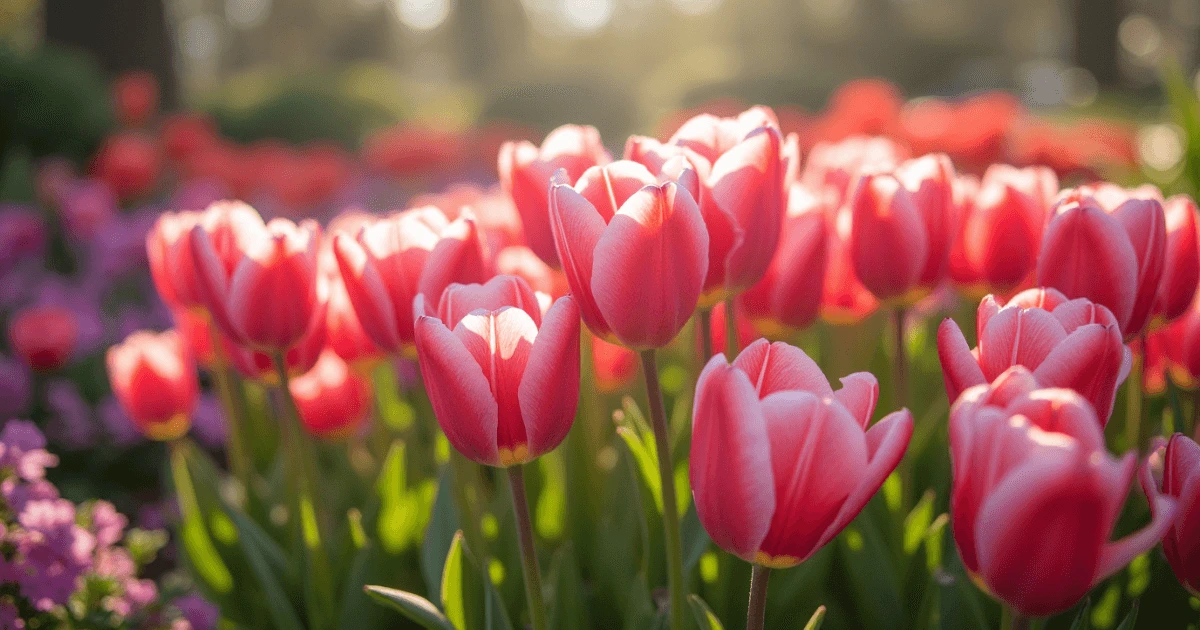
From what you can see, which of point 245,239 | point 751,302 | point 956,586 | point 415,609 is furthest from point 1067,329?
point 245,239

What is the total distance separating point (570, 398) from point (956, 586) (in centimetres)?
79

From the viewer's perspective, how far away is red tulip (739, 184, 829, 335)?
170cm

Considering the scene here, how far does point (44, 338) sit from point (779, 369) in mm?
3361

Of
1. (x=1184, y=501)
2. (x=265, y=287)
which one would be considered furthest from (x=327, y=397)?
(x=1184, y=501)

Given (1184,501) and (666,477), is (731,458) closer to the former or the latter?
(666,477)

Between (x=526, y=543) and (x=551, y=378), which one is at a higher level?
(x=551, y=378)

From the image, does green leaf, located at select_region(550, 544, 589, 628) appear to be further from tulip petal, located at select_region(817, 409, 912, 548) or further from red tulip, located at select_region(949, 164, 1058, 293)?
red tulip, located at select_region(949, 164, 1058, 293)

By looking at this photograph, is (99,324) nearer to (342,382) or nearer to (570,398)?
(342,382)

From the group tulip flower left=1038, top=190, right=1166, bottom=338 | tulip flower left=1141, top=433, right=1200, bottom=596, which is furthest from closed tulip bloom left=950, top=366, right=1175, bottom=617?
tulip flower left=1038, top=190, right=1166, bottom=338

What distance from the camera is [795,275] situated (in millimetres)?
1759

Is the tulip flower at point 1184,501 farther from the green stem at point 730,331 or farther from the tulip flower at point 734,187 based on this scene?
the green stem at point 730,331

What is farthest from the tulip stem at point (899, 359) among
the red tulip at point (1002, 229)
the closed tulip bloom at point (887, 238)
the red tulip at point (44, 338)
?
the red tulip at point (44, 338)

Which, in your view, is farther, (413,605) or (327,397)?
(327,397)

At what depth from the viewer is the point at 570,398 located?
3.85 ft
